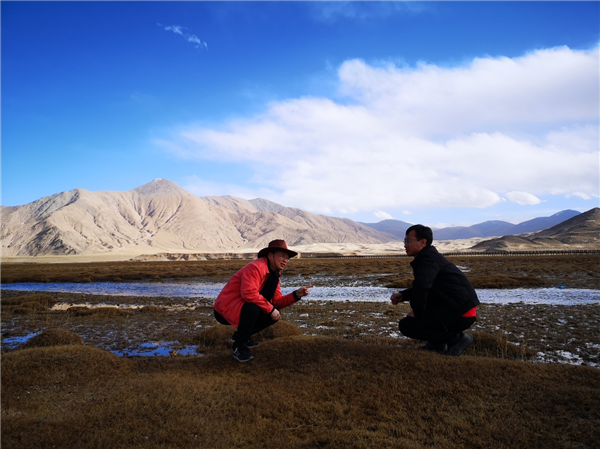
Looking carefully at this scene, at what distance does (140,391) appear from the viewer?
5258 millimetres

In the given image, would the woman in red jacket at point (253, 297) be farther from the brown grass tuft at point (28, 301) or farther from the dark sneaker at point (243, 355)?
the brown grass tuft at point (28, 301)

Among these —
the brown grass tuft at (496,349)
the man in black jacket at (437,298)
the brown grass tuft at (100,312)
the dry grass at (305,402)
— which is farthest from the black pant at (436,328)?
the brown grass tuft at (100,312)

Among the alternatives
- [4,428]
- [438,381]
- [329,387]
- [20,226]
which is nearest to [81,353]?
[4,428]

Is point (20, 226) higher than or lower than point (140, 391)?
higher

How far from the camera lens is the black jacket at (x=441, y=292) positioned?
5836 mm

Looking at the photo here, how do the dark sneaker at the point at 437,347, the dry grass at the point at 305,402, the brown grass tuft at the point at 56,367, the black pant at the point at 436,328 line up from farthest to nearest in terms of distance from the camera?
the dark sneaker at the point at 437,347 → the black pant at the point at 436,328 → the brown grass tuft at the point at 56,367 → the dry grass at the point at 305,402

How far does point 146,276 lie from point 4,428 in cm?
4456

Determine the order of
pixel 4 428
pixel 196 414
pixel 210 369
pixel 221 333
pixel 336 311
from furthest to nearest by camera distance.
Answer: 1. pixel 336 311
2. pixel 221 333
3. pixel 210 369
4. pixel 196 414
5. pixel 4 428

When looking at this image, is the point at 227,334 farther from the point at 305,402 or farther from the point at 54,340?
the point at 305,402

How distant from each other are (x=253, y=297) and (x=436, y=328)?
302 centimetres

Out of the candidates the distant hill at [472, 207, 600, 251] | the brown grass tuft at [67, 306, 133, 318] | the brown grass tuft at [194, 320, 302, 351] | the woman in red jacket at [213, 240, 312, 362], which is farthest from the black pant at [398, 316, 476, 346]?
the distant hill at [472, 207, 600, 251]

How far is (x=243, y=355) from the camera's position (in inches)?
254

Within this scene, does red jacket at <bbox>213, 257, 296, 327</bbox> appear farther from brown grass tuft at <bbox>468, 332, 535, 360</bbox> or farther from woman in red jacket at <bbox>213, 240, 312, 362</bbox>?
brown grass tuft at <bbox>468, 332, 535, 360</bbox>

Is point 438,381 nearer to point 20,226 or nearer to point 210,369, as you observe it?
point 210,369
